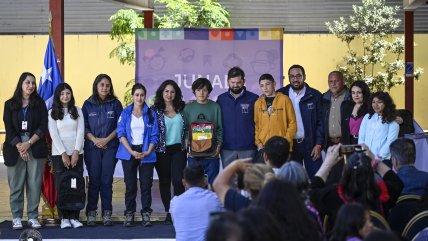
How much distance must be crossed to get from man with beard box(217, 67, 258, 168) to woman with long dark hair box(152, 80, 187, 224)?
0.49 metres

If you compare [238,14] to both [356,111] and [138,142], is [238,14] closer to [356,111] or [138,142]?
[138,142]

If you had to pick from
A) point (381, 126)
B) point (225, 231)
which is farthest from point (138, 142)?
point (225, 231)

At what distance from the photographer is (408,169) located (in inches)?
250

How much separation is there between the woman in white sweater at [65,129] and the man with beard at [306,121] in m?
2.33

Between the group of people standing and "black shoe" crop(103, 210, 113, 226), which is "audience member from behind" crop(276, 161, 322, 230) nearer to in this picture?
the group of people standing

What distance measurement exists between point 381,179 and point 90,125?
4.82 meters

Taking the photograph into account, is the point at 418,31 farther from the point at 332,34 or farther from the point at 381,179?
the point at 381,179

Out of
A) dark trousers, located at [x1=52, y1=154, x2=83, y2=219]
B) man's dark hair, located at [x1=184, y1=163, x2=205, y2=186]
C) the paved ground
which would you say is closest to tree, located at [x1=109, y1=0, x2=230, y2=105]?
the paved ground

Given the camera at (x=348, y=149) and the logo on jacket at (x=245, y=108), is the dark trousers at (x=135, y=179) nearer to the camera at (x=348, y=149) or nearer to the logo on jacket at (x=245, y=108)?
the logo on jacket at (x=245, y=108)

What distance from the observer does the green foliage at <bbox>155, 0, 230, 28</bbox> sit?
20078 millimetres

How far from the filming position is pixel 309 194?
556cm

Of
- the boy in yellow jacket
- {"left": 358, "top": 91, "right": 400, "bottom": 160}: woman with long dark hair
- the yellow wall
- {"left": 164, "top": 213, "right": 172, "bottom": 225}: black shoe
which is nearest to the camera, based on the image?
{"left": 358, "top": 91, "right": 400, "bottom": 160}: woman with long dark hair

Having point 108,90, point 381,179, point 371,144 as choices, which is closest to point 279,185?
point 381,179

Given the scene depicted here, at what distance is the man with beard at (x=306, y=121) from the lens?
1010cm
